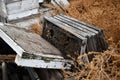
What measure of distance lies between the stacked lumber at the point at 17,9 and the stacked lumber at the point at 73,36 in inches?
42.8

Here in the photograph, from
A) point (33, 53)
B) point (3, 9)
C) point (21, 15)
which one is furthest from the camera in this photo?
point (21, 15)

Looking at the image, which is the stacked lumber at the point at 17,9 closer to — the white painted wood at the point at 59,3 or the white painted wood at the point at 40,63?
the white painted wood at the point at 59,3

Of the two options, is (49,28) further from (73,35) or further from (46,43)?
(73,35)

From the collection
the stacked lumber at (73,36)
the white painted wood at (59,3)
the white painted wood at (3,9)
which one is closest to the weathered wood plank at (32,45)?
the stacked lumber at (73,36)

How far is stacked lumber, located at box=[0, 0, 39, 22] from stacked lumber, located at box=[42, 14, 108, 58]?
109cm

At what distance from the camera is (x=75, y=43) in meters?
2.83

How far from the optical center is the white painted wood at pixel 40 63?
2.50 m

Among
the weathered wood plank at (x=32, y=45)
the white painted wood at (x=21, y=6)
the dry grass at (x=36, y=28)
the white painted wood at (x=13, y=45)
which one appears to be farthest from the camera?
the dry grass at (x=36, y=28)

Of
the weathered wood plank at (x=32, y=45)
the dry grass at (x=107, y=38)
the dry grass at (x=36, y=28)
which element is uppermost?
the weathered wood plank at (x=32, y=45)

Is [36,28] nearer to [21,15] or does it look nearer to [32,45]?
[21,15]

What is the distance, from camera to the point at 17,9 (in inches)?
Result: 169

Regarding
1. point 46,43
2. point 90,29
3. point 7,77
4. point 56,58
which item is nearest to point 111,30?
point 90,29

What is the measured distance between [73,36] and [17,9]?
1784mm

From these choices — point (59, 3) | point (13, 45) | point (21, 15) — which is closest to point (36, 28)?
point (21, 15)
